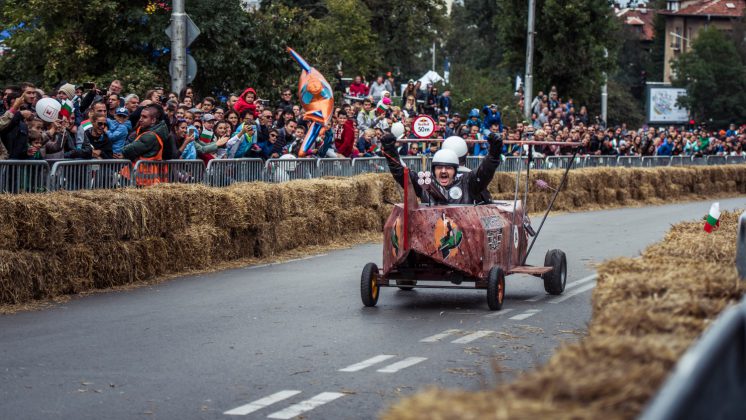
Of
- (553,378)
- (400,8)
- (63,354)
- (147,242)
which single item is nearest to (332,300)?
(147,242)

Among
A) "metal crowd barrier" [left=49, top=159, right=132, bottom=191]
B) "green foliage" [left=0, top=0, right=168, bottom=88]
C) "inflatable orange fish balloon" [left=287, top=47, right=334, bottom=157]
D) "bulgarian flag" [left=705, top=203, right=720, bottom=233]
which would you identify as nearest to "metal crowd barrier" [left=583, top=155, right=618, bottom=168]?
"green foliage" [left=0, top=0, right=168, bottom=88]

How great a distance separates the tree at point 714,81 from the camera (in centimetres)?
11362

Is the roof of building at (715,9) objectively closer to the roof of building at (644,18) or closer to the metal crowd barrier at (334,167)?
the roof of building at (644,18)

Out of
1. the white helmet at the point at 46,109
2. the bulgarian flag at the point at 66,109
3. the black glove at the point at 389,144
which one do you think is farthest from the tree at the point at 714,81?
the black glove at the point at 389,144

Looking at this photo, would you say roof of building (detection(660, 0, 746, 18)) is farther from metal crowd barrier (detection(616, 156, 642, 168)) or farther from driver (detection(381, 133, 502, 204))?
driver (detection(381, 133, 502, 204))

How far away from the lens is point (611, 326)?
5.63m

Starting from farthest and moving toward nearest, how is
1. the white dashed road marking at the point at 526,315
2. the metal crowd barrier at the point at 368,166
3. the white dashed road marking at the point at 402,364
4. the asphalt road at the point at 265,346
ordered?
the metal crowd barrier at the point at 368,166, the white dashed road marking at the point at 526,315, the white dashed road marking at the point at 402,364, the asphalt road at the point at 265,346

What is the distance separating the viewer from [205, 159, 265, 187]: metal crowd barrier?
1959 centimetres

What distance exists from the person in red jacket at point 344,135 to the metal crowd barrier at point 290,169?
1853 mm

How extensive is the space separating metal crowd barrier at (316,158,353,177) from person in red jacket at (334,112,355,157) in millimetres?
457

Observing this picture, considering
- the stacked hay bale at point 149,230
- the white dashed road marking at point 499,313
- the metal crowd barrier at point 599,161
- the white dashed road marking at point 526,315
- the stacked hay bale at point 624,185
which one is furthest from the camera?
the metal crowd barrier at point 599,161

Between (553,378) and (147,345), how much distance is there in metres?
7.22

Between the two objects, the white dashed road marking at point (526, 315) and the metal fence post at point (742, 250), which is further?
the white dashed road marking at point (526, 315)

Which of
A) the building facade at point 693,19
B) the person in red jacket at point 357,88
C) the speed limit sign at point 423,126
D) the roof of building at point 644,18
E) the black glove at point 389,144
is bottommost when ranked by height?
the black glove at point 389,144
